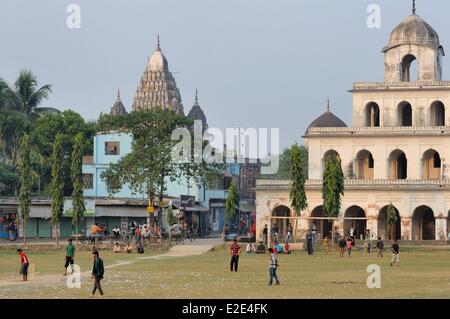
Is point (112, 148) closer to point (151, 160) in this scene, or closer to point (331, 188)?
point (151, 160)

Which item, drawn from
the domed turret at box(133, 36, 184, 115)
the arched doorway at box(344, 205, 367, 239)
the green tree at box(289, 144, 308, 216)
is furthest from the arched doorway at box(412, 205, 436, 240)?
the domed turret at box(133, 36, 184, 115)

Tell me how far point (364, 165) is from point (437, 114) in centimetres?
654

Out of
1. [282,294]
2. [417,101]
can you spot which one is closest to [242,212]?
[417,101]

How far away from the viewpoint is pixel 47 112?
119 metres

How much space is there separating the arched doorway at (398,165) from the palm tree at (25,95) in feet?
113

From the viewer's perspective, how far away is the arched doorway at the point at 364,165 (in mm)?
95188

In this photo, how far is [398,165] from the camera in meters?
95.1

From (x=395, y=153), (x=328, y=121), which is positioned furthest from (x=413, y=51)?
(x=328, y=121)

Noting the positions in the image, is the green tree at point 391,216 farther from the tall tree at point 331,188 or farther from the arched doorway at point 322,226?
the tall tree at point 331,188

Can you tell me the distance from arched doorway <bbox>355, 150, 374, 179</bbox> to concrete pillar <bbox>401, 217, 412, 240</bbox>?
20.4 feet

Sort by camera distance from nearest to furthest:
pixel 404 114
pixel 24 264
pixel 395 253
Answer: pixel 24 264
pixel 395 253
pixel 404 114

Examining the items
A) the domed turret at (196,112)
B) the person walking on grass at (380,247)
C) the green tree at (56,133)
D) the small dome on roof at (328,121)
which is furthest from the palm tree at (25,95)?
the domed turret at (196,112)

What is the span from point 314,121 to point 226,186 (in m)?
30.6
